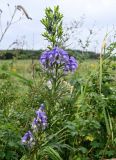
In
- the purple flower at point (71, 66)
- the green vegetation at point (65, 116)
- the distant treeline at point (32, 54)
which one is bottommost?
the green vegetation at point (65, 116)

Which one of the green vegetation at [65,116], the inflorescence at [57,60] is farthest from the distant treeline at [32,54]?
the inflorescence at [57,60]

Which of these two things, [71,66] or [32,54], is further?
[32,54]

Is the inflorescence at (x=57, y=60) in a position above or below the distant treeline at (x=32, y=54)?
above

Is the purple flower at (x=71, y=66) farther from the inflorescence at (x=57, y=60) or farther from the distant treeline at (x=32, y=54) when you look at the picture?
the distant treeline at (x=32, y=54)

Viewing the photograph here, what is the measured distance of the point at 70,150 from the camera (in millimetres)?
4242

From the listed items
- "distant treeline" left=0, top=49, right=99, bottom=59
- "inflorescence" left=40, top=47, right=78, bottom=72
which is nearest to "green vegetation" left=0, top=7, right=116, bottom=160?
"inflorescence" left=40, top=47, right=78, bottom=72

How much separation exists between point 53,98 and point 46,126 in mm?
258

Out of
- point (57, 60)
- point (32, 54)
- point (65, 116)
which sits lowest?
point (65, 116)

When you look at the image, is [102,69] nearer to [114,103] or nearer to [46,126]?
[114,103]

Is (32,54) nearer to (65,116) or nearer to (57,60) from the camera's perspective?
(65,116)

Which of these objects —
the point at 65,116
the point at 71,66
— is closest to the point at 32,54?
the point at 65,116

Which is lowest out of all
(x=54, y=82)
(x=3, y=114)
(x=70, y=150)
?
(x=70, y=150)

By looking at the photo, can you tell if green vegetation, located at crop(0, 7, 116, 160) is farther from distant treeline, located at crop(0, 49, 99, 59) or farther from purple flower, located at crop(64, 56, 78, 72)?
distant treeline, located at crop(0, 49, 99, 59)

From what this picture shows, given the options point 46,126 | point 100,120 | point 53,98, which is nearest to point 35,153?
point 46,126
